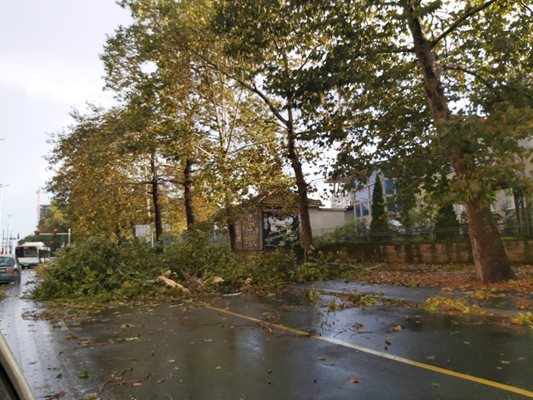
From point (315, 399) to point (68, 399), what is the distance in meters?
2.69

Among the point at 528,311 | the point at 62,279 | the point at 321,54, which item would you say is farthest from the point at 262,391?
the point at 62,279

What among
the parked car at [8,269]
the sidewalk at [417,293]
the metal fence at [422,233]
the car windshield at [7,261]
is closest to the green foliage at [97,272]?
the sidewalk at [417,293]

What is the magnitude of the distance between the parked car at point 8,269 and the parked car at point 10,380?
86.0 feet

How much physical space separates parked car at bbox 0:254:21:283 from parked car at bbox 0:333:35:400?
26.2 m

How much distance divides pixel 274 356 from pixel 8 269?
22.7 meters

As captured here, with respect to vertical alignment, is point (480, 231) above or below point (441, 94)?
below

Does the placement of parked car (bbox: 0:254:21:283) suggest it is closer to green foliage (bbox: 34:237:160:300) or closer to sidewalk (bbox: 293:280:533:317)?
green foliage (bbox: 34:237:160:300)


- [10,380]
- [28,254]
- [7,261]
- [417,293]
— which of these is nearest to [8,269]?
[7,261]

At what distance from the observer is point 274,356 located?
6.76 meters

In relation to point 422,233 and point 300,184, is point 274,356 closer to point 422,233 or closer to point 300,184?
point 300,184

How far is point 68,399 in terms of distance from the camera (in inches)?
205

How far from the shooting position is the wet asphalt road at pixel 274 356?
5.24m

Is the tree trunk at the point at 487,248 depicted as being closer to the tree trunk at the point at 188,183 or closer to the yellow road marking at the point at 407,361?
the yellow road marking at the point at 407,361

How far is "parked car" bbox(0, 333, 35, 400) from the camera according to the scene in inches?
72.0
